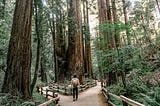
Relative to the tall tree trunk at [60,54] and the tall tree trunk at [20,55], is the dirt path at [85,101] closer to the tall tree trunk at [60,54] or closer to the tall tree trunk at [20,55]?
the tall tree trunk at [20,55]

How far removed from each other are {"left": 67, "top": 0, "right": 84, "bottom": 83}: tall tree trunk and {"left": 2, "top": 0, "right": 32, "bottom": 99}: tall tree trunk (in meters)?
11.9

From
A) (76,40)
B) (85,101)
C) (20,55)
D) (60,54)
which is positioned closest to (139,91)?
(85,101)

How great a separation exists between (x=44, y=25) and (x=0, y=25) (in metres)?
2.73

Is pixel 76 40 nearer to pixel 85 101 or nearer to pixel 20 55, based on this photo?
pixel 85 101

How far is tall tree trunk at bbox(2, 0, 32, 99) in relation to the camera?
9.70 metres

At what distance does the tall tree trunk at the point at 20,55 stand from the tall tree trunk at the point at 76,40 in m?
11.9

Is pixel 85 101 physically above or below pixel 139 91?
below

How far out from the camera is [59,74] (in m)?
26.1

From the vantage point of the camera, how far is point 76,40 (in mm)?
22812

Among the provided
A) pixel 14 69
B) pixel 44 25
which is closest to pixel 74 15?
pixel 44 25

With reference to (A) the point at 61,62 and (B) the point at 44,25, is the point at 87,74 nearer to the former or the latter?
(A) the point at 61,62

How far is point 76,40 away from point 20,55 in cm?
→ 1309

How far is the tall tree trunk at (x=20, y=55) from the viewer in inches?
382

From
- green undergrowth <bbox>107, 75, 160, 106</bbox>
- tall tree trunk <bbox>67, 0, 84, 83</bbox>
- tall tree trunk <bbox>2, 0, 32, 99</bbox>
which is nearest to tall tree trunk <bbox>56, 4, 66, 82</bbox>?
tall tree trunk <bbox>67, 0, 84, 83</bbox>
